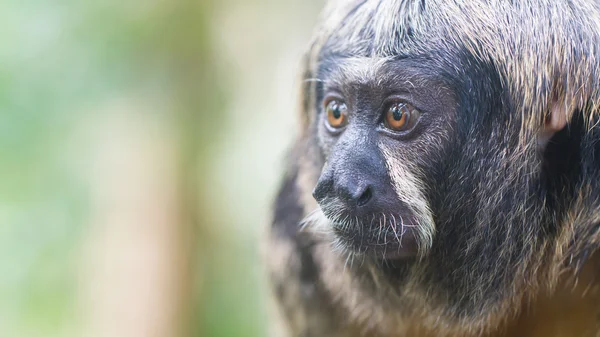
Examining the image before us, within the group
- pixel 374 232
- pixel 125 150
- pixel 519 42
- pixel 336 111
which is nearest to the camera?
pixel 519 42

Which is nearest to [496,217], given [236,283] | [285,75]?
[285,75]

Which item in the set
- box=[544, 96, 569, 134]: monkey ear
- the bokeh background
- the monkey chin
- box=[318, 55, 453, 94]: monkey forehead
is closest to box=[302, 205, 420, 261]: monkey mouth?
the monkey chin

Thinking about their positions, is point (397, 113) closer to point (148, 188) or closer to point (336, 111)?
point (336, 111)

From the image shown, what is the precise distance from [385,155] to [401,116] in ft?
0.42

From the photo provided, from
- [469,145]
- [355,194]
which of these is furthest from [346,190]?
[469,145]

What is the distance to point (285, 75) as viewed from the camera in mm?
5625

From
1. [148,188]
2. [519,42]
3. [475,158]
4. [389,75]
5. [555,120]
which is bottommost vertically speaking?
[148,188]

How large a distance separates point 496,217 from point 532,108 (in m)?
0.36

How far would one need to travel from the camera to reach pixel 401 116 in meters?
1.96

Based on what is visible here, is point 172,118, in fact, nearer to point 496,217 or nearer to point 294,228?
point 294,228

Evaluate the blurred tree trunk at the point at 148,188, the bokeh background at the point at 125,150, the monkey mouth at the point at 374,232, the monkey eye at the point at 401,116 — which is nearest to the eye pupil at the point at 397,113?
the monkey eye at the point at 401,116

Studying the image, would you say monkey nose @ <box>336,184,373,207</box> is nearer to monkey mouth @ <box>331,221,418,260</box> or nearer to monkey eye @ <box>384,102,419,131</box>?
monkey mouth @ <box>331,221,418,260</box>

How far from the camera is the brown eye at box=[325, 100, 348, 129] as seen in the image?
213cm

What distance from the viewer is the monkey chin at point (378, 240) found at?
2004mm
